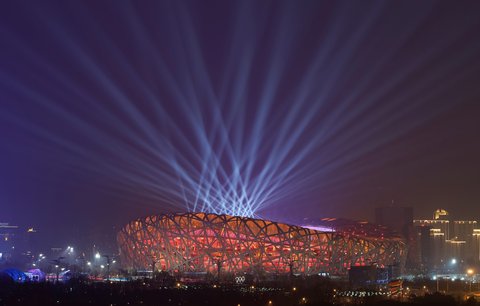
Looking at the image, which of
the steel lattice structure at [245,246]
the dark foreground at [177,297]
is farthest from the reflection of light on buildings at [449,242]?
the dark foreground at [177,297]

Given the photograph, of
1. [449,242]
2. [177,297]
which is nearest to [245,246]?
[177,297]

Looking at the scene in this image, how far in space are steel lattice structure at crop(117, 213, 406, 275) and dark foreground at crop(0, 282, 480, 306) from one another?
1222 inches

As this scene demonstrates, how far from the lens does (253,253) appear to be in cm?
8550

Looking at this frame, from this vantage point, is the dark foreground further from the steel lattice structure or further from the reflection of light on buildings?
the reflection of light on buildings

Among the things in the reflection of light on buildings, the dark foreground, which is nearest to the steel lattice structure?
the dark foreground

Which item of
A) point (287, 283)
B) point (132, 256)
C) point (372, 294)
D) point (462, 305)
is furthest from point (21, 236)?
point (462, 305)

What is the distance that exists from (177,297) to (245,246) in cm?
3937

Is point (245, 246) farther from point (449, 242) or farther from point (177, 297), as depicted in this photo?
point (449, 242)

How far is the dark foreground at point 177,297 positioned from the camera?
4312 cm

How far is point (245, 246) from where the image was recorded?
283 ft

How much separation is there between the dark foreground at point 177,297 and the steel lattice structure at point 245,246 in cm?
3103

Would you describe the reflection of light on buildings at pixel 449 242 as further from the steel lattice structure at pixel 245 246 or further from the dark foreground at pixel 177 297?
the dark foreground at pixel 177 297

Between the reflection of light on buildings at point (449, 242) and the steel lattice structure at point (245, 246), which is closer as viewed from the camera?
the steel lattice structure at point (245, 246)

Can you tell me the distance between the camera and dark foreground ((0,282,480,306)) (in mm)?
43125
